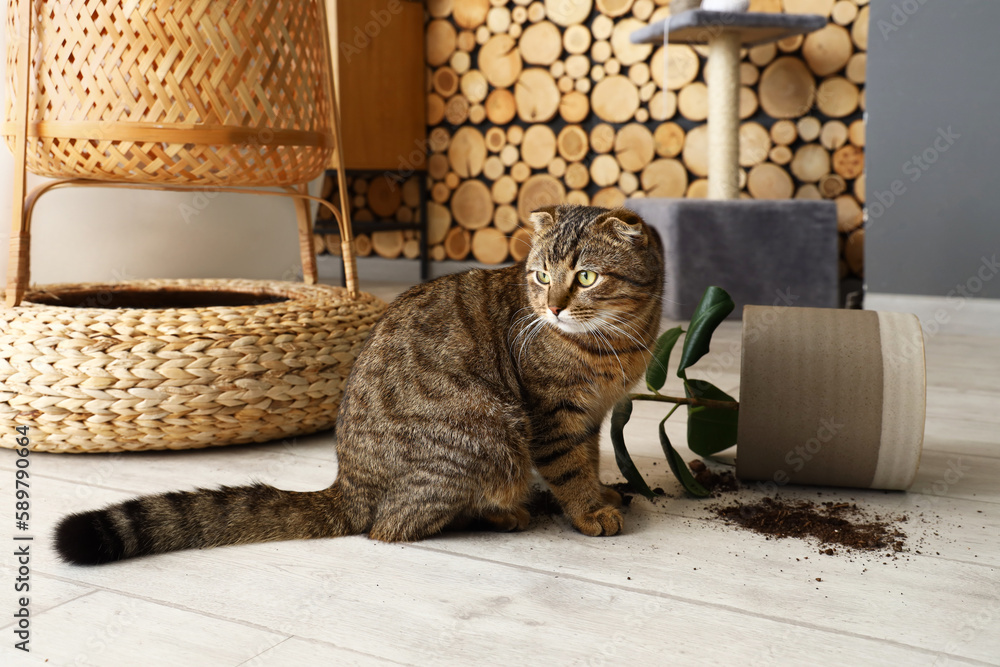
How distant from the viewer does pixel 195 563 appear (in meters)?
1.16

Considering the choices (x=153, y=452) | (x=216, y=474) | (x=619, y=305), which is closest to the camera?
(x=619, y=305)

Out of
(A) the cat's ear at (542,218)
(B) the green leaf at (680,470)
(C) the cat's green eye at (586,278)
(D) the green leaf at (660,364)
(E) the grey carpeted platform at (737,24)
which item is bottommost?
(B) the green leaf at (680,470)

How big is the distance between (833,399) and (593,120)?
2882mm

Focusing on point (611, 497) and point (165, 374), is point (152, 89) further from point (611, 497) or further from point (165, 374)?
point (611, 497)

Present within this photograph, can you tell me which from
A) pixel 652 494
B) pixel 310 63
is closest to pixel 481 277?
pixel 652 494

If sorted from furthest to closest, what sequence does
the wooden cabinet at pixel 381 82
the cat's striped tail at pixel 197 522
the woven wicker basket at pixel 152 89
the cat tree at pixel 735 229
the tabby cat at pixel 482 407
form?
the wooden cabinet at pixel 381 82 < the cat tree at pixel 735 229 < the woven wicker basket at pixel 152 89 < the tabby cat at pixel 482 407 < the cat's striped tail at pixel 197 522

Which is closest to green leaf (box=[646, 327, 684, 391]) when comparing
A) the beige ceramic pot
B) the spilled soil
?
the beige ceramic pot

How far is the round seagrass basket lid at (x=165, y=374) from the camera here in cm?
158

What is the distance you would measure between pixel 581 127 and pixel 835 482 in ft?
9.59

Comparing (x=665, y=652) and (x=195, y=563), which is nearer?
(x=665, y=652)

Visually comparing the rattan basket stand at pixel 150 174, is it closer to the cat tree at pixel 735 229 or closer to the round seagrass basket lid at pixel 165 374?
the round seagrass basket lid at pixel 165 374

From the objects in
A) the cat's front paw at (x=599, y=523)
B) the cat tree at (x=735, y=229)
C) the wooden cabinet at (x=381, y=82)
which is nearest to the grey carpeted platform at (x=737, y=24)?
the cat tree at (x=735, y=229)

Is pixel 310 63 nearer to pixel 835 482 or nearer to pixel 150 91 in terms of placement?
pixel 150 91

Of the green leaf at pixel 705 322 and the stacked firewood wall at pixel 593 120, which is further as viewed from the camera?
the stacked firewood wall at pixel 593 120
